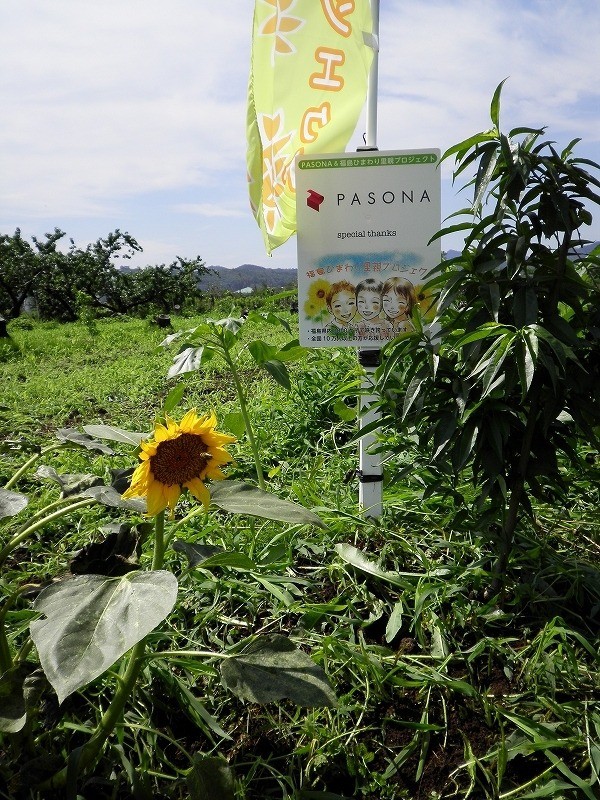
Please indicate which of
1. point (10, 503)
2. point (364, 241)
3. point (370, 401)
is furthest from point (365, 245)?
point (10, 503)

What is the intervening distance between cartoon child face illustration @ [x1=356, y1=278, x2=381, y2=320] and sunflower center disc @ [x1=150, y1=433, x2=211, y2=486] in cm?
101

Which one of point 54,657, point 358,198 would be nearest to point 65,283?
point 358,198

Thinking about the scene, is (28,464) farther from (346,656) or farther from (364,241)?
(364,241)

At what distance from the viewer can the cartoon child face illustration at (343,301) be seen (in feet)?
6.65

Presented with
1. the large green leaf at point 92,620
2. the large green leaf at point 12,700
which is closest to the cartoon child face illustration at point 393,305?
the large green leaf at point 92,620

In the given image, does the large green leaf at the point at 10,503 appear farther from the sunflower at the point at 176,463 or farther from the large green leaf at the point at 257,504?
the large green leaf at the point at 257,504

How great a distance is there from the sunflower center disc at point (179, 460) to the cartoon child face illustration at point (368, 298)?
1009 millimetres

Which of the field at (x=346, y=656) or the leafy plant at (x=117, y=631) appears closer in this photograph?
the leafy plant at (x=117, y=631)

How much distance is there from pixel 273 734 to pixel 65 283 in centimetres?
1589

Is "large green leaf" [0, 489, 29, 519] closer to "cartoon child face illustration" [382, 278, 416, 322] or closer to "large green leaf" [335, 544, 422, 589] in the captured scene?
"large green leaf" [335, 544, 422, 589]

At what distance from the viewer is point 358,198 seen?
6.54 feet

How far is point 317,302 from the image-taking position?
2051 mm

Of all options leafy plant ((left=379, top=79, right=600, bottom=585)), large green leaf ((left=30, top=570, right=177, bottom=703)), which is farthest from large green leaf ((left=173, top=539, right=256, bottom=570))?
leafy plant ((left=379, top=79, right=600, bottom=585))

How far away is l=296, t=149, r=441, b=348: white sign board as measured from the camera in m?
1.97
